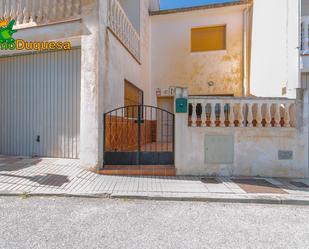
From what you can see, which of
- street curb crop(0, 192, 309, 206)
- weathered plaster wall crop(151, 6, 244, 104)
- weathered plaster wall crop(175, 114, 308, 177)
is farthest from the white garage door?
weathered plaster wall crop(151, 6, 244, 104)

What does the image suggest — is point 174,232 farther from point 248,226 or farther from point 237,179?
point 237,179

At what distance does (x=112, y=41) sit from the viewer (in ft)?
19.7

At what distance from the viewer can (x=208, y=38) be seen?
31.5 feet

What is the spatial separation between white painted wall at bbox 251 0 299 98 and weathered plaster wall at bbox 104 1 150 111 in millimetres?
4527

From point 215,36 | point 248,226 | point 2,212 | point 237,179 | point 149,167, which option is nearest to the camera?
point 248,226

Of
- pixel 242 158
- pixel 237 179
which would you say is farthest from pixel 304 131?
pixel 237 179

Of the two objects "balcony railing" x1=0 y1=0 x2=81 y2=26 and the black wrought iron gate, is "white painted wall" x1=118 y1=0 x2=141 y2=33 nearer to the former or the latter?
"balcony railing" x1=0 y1=0 x2=81 y2=26

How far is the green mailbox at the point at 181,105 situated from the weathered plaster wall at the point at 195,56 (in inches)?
189

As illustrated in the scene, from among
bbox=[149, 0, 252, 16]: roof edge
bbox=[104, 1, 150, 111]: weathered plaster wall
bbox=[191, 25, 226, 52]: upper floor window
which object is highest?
bbox=[149, 0, 252, 16]: roof edge

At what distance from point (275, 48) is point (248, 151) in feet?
11.4

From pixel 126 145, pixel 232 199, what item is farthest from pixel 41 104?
pixel 232 199

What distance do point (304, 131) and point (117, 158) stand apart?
477 centimetres

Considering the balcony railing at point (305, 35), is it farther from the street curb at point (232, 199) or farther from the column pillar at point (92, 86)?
the column pillar at point (92, 86)

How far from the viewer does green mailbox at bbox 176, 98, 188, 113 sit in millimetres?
5216
